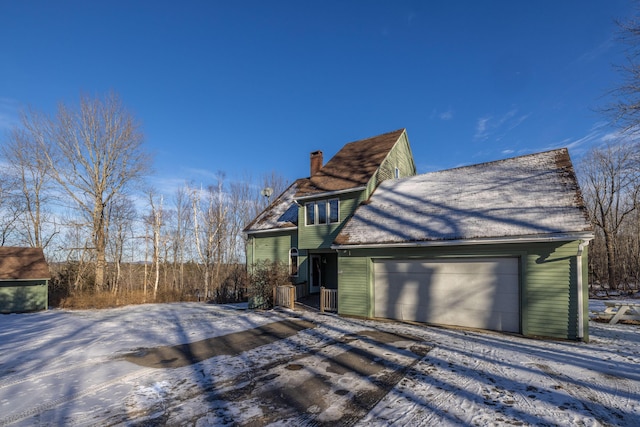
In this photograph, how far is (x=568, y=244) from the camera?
8008 millimetres

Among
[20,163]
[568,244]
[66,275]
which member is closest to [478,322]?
[568,244]

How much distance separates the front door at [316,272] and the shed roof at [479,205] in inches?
171

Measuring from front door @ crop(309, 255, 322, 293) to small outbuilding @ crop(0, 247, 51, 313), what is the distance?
691 inches

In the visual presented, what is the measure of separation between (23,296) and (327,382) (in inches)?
937

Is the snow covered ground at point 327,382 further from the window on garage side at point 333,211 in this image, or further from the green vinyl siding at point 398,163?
the green vinyl siding at point 398,163

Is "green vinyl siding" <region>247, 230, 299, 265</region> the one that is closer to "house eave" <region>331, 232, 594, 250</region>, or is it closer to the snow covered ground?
"house eave" <region>331, 232, 594, 250</region>

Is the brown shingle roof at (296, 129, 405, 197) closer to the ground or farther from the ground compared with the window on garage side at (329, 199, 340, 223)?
farther from the ground

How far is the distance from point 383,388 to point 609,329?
899 cm

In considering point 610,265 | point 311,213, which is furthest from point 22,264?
point 610,265

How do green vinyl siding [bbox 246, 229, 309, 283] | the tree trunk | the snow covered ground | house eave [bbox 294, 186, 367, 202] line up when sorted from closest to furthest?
the snow covered ground
house eave [bbox 294, 186, 367, 202]
green vinyl siding [bbox 246, 229, 309, 283]
the tree trunk

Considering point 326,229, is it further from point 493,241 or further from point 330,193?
point 493,241

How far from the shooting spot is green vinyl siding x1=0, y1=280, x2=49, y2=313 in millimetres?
19016

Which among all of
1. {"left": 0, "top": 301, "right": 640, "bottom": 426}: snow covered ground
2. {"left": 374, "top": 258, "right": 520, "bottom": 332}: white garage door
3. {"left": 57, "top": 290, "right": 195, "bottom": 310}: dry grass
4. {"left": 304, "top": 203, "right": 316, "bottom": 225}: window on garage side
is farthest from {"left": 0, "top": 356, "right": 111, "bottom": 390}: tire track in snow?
{"left": 57, "top": 290, "right": 195, "bottom": 310}: dry grass

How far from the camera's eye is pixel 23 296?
19469 mm
